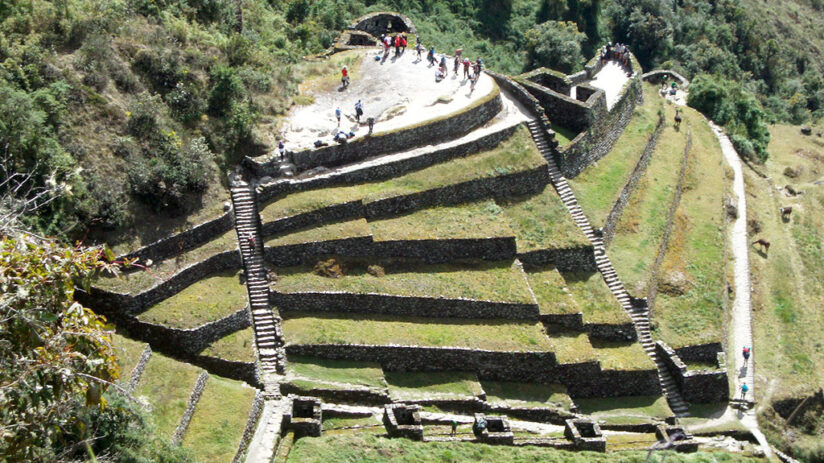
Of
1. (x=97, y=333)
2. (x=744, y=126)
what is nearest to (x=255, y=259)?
(x=97, y=333)

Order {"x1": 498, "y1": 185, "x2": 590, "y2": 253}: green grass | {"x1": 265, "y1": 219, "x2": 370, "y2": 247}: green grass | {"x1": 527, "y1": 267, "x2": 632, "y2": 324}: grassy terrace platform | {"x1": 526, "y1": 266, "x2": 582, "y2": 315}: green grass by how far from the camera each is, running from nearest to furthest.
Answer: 1. {"x1": 265, "y1": 219, "x2": 370, "y2": 247}: green grass
2. {"x1": 526, "y1": 266, "x2": 582, "y2": 315}: green grass
3. {"x1": 527, "y1": 267, "x2": 632, "y2": 324}: grassy terrace platform
4. {"x1": 498, "y1": 185, "x2": 590, "y2": 253}: green grass

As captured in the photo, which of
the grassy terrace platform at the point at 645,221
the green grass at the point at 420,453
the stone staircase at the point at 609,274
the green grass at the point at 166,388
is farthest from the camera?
the grassy terrace platform at the point at 645,221

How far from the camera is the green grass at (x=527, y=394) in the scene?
37.1m

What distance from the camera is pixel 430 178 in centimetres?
4356

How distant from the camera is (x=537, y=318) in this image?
3950cm

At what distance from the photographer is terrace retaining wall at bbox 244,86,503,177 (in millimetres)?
41969

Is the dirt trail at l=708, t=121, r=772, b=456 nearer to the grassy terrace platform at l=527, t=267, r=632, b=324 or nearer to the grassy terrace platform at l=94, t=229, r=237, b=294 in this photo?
the grassy terrace platform at l=527, t=267, r=632, b=324

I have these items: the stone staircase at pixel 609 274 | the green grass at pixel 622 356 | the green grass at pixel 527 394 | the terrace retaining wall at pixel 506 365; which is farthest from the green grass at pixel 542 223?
the green grass at pixel 527 394

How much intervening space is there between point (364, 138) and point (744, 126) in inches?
1521

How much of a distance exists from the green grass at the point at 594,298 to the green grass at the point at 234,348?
16649 mm

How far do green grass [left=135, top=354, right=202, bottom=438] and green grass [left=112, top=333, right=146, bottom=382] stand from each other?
60 centimetres

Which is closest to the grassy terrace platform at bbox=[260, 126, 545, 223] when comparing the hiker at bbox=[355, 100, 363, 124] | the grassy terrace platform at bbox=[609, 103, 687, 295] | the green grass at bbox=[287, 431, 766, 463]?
the hiker at bbox=[355, 100, 363, 124]

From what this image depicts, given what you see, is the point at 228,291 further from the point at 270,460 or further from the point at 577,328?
the point at 577,328

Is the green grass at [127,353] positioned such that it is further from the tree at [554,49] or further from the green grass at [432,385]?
the tree at [554,49]
